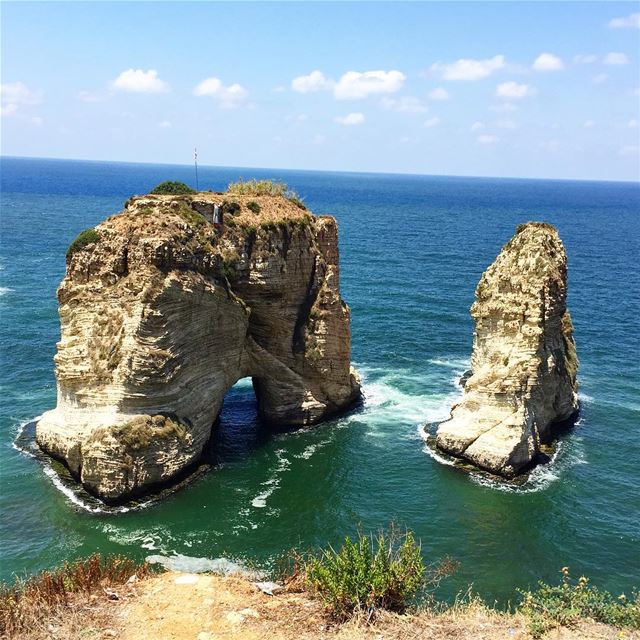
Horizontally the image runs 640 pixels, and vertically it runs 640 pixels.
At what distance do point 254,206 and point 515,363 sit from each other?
21.3 metres

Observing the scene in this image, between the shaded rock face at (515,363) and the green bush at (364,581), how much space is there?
62.3 feet

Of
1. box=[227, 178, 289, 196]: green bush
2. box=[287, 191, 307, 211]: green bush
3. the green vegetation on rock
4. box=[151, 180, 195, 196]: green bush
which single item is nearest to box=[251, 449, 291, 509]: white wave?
the green vegetation on rock

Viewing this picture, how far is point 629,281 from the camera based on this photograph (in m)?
89.1

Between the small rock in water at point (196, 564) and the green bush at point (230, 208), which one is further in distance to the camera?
the green bush at point (230, 208)

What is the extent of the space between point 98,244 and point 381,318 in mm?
38207

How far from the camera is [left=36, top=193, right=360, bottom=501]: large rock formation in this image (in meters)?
→ 35.7

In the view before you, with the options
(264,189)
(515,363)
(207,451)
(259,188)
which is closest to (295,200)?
(264,189)

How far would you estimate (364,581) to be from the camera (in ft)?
69.2

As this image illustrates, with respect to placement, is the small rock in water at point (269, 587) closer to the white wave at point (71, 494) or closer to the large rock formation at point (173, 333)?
the white wave at point (71, 494)

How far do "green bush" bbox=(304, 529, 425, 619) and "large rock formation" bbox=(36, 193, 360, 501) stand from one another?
1739cm

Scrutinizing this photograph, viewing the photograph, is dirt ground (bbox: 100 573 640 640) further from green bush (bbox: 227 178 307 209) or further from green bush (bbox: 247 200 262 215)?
green bush (bbox: 227 178 307 209)

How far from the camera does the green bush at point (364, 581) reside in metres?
20.9

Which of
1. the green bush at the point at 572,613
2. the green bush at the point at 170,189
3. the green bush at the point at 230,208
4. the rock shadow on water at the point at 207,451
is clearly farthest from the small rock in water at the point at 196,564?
the green bush at the point at 170,189

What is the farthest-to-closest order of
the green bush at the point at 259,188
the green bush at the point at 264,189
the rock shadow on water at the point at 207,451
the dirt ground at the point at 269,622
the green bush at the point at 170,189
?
Result: the green bush at the point at 264,189, the green bush at the point at 259,188, the green bush at the point at 170,189, the rock shadow on water at the point at 207,451, the dirt ground at the point at 269,622
